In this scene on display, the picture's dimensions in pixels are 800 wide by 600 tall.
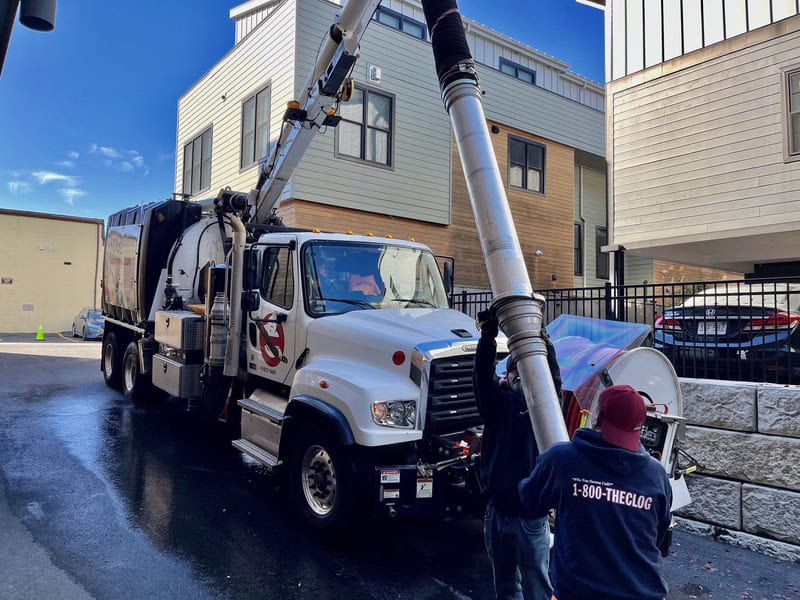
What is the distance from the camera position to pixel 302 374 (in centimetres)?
499

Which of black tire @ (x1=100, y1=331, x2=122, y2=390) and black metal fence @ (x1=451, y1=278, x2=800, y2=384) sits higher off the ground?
black metal fence @ (x1=451, y1=278, x2=800, y2=384)

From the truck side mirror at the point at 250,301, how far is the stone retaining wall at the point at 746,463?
4476mm

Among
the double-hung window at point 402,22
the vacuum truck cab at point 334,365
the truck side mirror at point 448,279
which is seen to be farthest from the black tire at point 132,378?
the double-hung window at point 402,22

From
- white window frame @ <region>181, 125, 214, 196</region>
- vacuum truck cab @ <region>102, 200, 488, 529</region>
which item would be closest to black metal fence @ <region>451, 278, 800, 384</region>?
vacuum truck cab @ <region>102, 200, 488, 529</region>

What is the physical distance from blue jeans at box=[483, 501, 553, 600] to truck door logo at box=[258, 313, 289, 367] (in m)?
3.11

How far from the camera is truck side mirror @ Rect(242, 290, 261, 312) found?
5.85 meters

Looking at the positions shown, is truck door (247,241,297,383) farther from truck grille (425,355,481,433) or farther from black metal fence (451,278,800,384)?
black metal fence (451,278,800,384)

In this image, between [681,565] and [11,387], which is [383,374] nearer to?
[681,565]

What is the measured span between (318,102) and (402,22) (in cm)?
999

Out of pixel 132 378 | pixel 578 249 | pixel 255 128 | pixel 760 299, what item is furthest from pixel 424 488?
pixel 578 249

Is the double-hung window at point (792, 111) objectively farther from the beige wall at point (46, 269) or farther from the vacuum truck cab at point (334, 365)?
the beige wall at point (46, 269)

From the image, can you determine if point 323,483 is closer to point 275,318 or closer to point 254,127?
point 275,318

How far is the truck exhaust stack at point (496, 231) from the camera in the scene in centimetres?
Result: 299

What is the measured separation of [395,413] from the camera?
4246 mm
